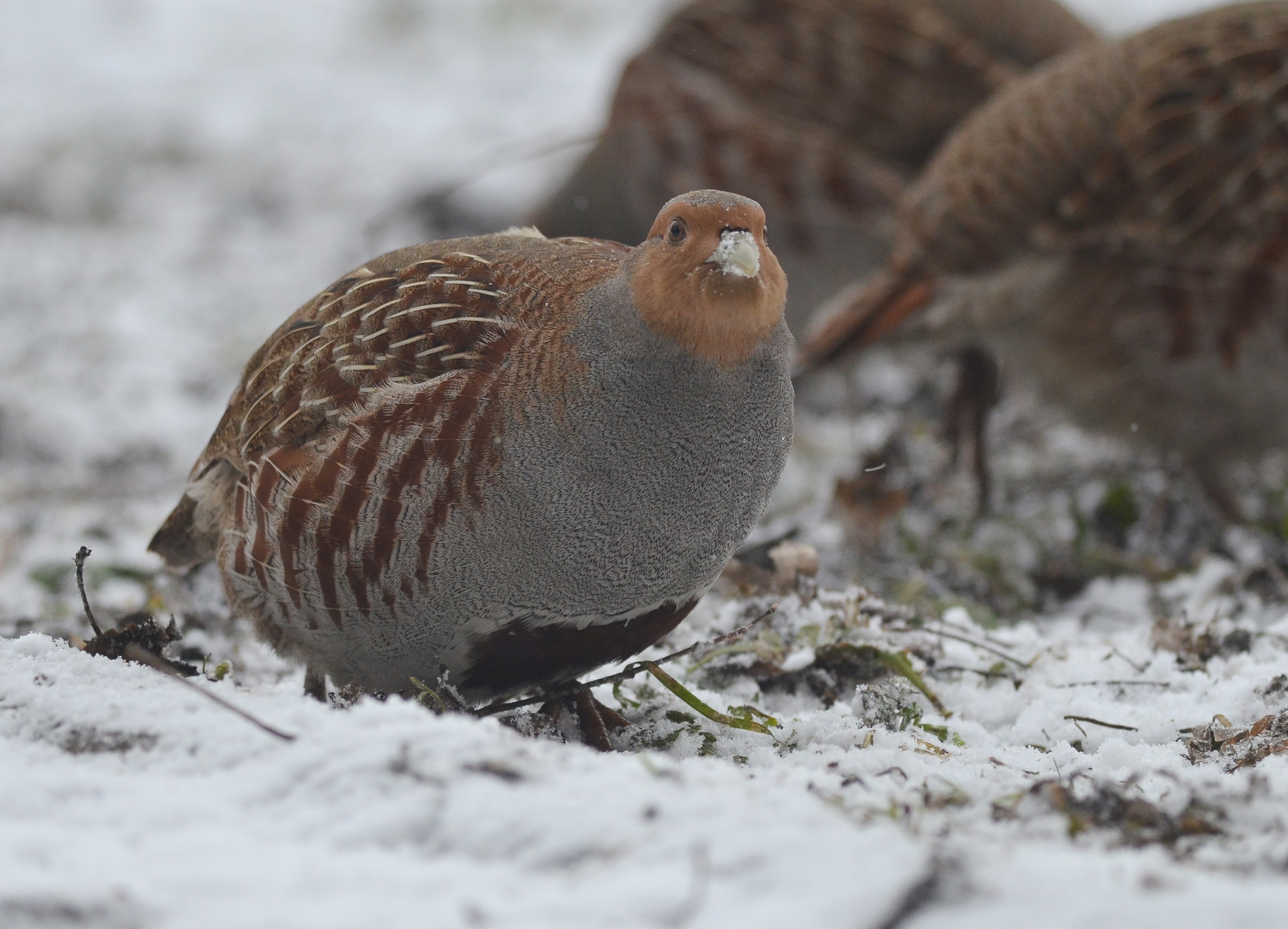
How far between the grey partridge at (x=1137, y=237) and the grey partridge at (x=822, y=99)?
815 millimetres

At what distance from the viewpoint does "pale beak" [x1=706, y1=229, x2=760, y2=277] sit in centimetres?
193

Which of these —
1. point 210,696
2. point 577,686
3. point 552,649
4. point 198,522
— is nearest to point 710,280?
point 552,649

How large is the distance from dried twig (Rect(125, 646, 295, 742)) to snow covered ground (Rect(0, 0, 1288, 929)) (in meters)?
0.03

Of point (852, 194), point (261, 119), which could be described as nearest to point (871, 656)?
point (852, 194)

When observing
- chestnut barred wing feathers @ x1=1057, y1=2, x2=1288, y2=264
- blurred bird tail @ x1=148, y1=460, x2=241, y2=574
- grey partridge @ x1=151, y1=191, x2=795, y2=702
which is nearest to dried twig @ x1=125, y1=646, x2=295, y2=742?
grey partridge @ x1=151, y1=191, x2=795, y2=702

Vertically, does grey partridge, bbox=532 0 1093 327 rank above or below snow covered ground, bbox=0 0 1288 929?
above

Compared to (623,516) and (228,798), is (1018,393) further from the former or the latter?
(228,798)

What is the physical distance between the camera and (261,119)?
970cm

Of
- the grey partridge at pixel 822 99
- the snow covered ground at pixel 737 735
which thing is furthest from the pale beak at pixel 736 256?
the grey partridge at pixel 822 99

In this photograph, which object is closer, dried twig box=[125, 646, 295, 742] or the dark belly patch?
dried twig box=[125, 646, 295, 742]

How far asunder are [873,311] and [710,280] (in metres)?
2.51

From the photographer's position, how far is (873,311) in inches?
172

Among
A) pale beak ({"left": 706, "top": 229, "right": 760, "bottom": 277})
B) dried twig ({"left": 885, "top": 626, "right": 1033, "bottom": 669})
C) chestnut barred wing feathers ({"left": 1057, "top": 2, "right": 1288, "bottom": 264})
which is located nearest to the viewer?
pale beak ({"left": 706, "top": 229, "right": 760, "bottom": 277})

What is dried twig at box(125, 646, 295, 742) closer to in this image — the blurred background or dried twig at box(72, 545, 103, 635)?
dried twig at box(72, 545, 103, 635)
